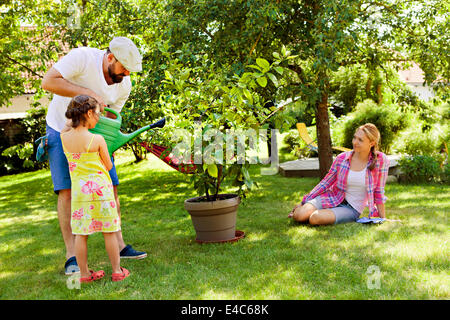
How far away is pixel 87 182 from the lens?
8.11 ft

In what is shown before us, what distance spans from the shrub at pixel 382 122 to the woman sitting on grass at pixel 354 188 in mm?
5472

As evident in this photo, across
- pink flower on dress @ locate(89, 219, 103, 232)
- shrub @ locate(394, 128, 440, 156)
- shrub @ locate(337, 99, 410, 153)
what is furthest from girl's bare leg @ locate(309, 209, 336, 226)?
shrub @ locate(337, 99, 410, 153)

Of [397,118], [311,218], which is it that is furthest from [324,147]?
[397,118]

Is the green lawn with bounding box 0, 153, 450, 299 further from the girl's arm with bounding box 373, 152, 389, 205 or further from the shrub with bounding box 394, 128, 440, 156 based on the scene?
the shrub with bounding box 394, 128, 440, 156

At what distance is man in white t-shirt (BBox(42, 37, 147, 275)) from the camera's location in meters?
2.64

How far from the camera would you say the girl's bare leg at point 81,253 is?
2.47m

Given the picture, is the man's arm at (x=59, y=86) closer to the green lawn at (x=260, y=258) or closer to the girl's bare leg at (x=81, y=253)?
the girl's bare leg at (x=81, y=253)

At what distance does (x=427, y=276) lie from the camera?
2.31 meters

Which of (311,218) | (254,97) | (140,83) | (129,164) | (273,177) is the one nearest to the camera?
(254,97)

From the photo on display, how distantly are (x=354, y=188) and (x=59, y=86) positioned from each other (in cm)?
254

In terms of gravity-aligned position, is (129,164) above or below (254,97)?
below
